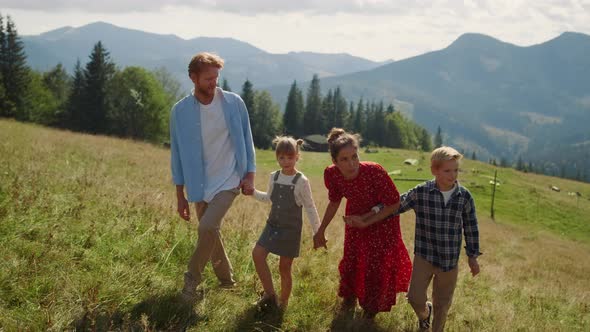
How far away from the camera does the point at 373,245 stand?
16.7 feet

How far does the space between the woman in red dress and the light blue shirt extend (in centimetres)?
98

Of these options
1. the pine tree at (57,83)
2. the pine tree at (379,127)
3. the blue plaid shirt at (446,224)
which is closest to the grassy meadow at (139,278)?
the blue plaid shirt at (446,224)

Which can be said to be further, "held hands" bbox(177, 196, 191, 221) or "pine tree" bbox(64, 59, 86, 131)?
"pine tree" bbox(64, 59, 86, 131)

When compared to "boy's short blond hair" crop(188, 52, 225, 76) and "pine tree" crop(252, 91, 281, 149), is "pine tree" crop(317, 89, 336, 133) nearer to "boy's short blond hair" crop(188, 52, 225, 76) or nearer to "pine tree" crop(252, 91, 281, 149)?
"pine tree" crop(252, 91, 281, 149)

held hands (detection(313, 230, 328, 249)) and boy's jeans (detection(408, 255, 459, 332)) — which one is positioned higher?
held hands (detection(313, 230, 328, 249))

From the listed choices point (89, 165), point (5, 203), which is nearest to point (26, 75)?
point (89, 165)

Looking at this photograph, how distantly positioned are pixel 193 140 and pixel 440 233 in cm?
272

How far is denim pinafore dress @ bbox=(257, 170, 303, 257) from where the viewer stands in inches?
191

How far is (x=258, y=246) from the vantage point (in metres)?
4.95

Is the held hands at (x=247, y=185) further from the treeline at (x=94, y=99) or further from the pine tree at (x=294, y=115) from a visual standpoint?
the pine tree at (x=294, y=115)

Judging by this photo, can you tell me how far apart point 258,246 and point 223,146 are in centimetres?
113

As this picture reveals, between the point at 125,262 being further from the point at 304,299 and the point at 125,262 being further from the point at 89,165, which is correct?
the point at 89,165

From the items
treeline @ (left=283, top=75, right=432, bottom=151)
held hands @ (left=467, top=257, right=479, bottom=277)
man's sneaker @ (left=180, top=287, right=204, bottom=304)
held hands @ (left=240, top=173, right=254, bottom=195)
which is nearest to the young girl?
held hands @ (left=240, top=173, right=254, bottom=195)

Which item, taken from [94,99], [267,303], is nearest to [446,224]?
[267,303]
